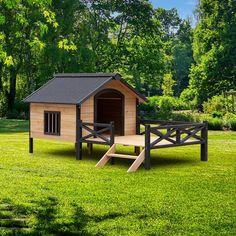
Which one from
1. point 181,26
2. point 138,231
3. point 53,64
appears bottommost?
point 138,231

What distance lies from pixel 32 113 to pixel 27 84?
27264 millimetres

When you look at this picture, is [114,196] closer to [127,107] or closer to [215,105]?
[127,107]

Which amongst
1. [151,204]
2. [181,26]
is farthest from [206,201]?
[181,26]

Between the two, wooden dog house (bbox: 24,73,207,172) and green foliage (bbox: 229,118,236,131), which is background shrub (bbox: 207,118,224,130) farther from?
wooden dog house (bbox: 24,73,207,172)

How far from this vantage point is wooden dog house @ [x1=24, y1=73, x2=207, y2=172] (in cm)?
1784

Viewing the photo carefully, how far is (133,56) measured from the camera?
52.4 meters

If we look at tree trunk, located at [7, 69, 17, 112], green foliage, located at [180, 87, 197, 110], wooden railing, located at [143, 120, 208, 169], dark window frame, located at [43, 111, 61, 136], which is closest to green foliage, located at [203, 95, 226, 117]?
green foliage, located at [180, 87, 197, 110]

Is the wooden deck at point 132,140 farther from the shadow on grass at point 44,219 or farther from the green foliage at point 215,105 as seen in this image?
the green foliage at point 215,105

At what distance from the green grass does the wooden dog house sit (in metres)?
0.83

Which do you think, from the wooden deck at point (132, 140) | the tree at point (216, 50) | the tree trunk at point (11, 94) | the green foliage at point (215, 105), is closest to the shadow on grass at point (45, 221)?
the wooden deck at point (132, 140)

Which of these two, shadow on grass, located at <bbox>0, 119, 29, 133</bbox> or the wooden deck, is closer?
the wooden deck

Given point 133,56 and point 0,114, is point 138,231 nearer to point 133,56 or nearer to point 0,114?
point 0,114

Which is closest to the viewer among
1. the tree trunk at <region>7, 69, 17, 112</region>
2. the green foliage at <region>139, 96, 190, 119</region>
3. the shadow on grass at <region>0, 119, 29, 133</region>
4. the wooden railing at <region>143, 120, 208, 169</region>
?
the wooden railing at <region>143, 120, 208, 169</region>

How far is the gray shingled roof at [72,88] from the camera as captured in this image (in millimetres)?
18688
